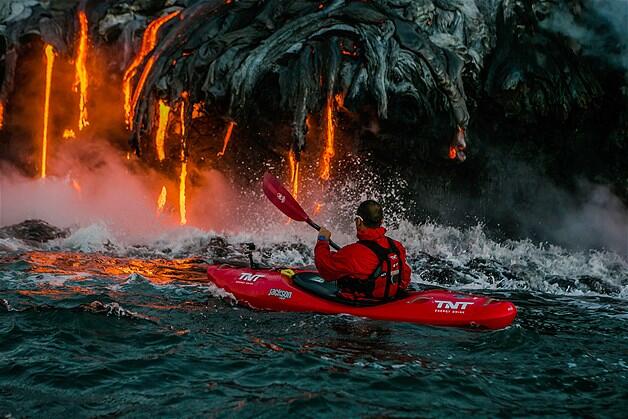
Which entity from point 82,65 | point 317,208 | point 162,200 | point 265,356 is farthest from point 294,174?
point 265,356

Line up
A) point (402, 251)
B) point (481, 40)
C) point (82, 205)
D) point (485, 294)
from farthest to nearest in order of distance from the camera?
point (82, 205), point (481, 40), point (485, 294), point (402, 251)

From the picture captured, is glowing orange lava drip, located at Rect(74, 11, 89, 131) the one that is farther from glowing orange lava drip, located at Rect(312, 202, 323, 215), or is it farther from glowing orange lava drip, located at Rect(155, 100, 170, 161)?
glowing orange lava drip, located at Rect(312, 202, 323, 215)

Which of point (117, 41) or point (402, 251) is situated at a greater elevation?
point (117, 41)

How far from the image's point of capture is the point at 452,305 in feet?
19.9

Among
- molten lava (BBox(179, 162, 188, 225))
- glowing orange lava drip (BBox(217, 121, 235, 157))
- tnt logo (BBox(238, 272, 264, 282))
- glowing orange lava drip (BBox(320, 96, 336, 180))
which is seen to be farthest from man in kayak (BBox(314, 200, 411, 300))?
molten lava (BBox(179, 162, 188, 225))

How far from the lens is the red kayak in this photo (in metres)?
5.95

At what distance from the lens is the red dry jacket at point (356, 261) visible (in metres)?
6.07

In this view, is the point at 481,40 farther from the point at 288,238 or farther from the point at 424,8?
the point at 288,238

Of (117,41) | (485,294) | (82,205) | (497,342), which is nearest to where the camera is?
(497,342)

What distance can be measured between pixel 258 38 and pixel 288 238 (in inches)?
Answer: 126

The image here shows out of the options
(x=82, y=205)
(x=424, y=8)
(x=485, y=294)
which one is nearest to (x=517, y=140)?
(x=424, y=8)

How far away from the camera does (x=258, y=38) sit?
10.7 metres

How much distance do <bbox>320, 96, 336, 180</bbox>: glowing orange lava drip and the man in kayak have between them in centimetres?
425

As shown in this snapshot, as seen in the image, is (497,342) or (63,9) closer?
(497,342)
